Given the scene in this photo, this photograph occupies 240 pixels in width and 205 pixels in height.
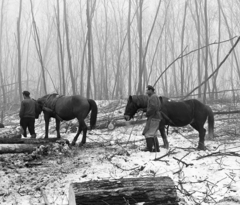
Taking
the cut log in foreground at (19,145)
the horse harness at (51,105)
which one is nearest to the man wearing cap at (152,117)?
the cut log in foreground at (19,145)

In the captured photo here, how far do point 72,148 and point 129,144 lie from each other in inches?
65.1

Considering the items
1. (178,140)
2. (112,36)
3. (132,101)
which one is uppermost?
(112,36)

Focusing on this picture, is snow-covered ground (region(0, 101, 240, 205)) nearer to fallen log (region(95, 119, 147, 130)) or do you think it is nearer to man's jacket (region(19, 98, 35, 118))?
man's jacket (region(19, 98, 35, 118))

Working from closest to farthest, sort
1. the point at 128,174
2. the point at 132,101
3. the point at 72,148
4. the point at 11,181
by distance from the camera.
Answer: the point at 11,181
the point at 128,174
the point at 132,101
the point at 72,148

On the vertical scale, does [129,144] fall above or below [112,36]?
below

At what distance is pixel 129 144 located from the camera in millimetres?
8523

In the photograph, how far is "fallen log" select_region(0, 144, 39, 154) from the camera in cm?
659

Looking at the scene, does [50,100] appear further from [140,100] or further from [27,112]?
[140,100]

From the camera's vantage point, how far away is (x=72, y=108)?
28.1 ft

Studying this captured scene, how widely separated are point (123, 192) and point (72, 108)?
481 cm

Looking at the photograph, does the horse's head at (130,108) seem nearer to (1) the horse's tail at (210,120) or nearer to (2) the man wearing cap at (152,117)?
(2) the man wearing cap at (152,117)

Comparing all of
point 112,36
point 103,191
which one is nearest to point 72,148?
point 103,191

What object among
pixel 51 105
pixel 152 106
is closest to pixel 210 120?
pixel 152 106

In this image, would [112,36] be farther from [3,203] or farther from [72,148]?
[3,203]
